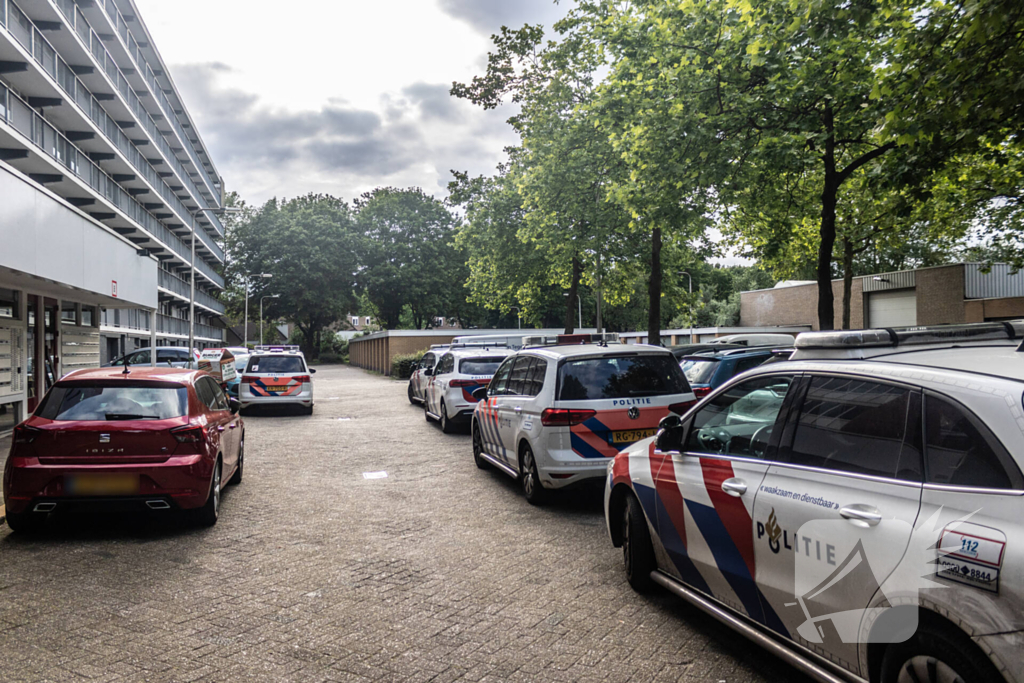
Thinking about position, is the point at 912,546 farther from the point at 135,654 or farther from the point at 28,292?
the point at 28,292

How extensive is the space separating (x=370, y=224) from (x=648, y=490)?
6322cm

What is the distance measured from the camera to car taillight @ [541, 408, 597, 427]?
23.8ft

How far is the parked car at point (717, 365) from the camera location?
12.0 m

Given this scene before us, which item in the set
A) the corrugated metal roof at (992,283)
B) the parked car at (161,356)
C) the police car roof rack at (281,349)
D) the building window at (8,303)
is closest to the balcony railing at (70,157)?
the parked car at (161,356)

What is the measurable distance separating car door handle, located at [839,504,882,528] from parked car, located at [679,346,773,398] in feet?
28.7

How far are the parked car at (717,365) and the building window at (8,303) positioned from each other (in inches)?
456

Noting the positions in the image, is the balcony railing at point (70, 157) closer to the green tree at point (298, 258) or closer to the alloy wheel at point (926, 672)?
A: the green tree at point (298, 258)

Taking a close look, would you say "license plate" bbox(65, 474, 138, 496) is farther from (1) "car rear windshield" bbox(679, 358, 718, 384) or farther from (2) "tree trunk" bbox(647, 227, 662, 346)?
(2) "tree trunk" bbox(647, 227, 662, 346)

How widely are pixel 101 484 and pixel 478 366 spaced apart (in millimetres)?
9368

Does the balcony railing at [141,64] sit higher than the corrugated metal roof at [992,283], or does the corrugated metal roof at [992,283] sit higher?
the balcony railing at [141,64]

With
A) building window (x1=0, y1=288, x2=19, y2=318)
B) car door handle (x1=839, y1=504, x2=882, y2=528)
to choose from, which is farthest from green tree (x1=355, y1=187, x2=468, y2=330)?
car door handle (x1=839, y1=504, x2=882, y2=528)

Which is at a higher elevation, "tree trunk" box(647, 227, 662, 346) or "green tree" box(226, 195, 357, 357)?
"green tree" box(226, 195, 357, 357)

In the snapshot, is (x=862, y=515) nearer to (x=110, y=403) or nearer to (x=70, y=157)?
(x=110, y=403)

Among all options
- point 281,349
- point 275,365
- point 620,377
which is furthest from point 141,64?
point 620,377
